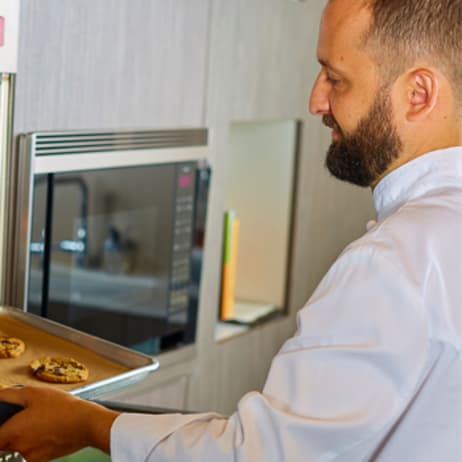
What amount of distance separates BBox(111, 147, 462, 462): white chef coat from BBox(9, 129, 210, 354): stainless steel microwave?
0.70 meters

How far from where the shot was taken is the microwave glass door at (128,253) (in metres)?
1.97

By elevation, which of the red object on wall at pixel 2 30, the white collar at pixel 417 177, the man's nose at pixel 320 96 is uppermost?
the red object on wall at pixel 2 30

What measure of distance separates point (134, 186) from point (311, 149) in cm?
81

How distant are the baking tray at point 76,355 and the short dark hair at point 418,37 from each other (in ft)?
1.73

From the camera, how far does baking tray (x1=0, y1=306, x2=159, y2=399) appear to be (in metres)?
1.36

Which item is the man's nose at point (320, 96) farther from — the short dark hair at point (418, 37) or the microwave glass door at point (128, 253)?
the microwave glass door at point (128, 253)

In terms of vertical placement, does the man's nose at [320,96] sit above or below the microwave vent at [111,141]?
above

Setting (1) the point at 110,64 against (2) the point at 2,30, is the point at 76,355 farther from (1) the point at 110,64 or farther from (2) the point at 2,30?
(1) the point at 110,64

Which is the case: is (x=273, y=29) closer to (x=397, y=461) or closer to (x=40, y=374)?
(x=40, y=374)

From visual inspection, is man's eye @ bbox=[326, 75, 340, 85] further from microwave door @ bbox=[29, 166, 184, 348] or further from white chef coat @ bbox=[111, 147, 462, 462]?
microwave door @ bbox=[29, 166, 184, 348]

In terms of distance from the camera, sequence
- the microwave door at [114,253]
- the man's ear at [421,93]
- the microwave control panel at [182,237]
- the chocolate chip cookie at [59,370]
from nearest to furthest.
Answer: the man's ear at [421,93], the chocolate chip cookie at [59,370], the microwave door at [114,253], the microwave control panel at [182,237]

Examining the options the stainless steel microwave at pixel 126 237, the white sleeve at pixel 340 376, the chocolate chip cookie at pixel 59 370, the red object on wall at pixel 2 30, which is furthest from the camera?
the stainless steel microwave at pixel 126 237

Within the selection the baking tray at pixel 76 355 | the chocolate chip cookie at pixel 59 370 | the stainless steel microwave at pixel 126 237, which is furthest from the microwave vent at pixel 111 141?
the chocolate chip cookie at pixel 59 370

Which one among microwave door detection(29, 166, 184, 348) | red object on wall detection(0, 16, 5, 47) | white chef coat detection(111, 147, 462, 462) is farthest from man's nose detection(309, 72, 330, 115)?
microwave door detection(29, 166, 184, 348)
